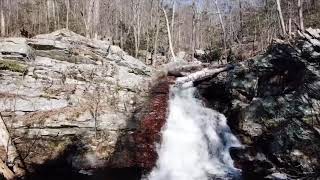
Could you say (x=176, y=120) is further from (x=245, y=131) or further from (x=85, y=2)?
(x=85, y=2)

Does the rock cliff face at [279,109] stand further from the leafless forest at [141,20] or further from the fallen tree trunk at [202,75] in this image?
the leafless forest at [141,20]

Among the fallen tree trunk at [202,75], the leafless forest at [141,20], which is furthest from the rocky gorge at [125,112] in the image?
the leafless forest at [141,20]

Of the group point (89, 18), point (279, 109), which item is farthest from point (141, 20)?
point (279, 109)

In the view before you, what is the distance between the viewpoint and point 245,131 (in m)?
14.4

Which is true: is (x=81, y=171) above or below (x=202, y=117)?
below

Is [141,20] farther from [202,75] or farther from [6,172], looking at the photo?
[6,172]

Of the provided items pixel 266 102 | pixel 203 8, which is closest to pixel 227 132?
pixel 266 102

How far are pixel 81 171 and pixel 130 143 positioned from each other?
204 centimetres

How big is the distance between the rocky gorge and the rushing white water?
36 cm

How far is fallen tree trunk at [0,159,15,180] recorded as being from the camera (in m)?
11.8

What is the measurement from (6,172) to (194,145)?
6.65 meters

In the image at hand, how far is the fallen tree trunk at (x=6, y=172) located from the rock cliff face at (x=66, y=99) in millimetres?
536

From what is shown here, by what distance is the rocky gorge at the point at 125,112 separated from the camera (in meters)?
12.6

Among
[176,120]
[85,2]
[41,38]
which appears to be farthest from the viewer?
[85,2]
